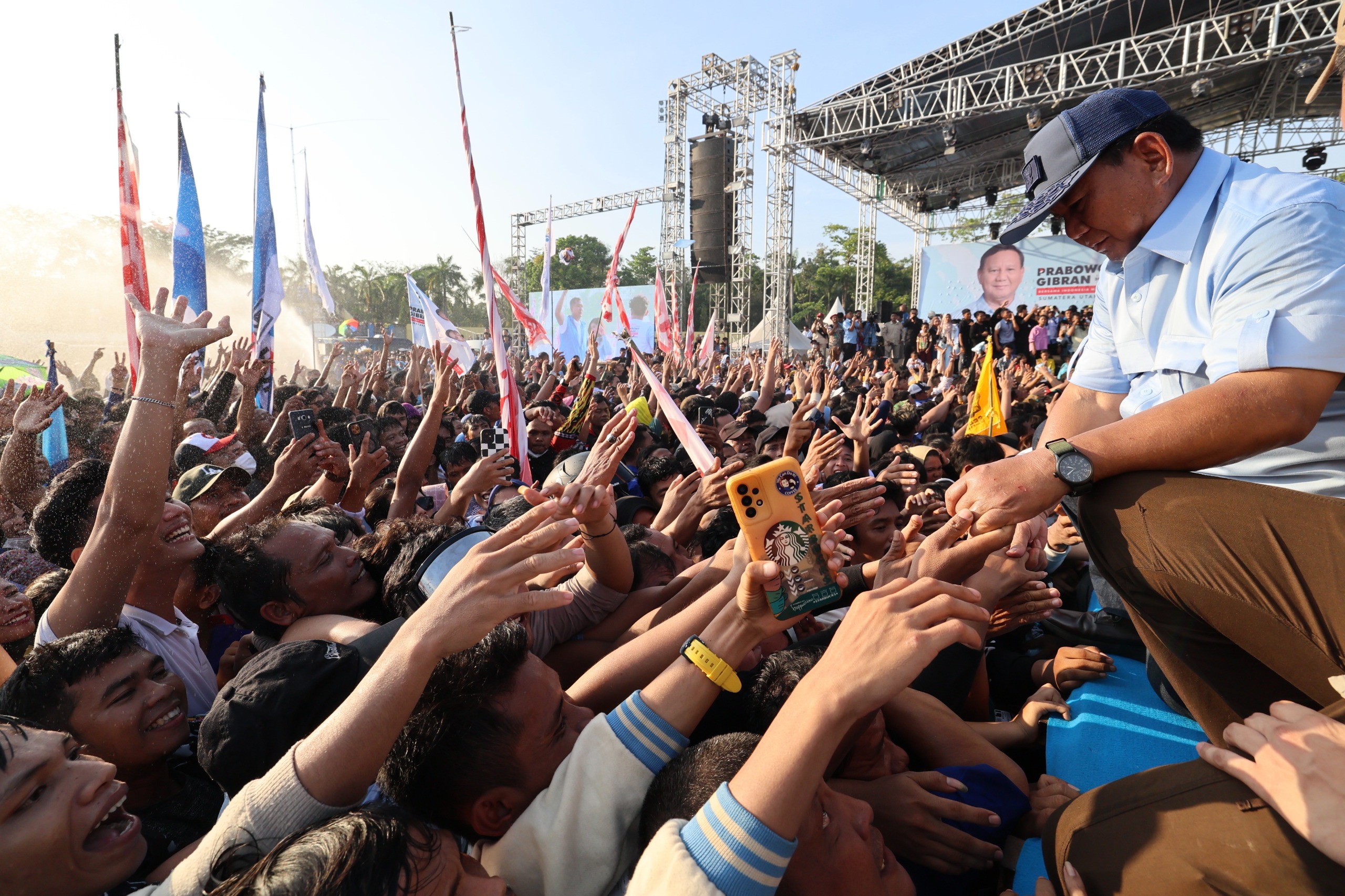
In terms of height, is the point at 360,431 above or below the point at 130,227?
below

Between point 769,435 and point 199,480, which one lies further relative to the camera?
point 769,435

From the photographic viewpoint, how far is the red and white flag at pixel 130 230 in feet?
16.5

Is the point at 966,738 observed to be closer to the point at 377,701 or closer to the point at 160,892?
the point at 377,701

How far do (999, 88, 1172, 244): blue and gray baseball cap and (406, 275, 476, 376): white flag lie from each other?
822 centimetres

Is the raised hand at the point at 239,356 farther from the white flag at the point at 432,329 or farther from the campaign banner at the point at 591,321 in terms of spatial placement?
the campaign banner at the point at 591,321

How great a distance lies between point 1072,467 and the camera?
1.35 meters

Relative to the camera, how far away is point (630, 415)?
3.20 meters

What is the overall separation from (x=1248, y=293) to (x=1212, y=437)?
34cm

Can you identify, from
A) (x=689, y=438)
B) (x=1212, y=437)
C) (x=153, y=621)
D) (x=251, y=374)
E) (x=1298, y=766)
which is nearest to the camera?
(x=1298, y=766)

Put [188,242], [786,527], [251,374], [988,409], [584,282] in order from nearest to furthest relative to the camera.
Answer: [786,527]
[251,374]
[188,242]
[988,409]
[584,282]

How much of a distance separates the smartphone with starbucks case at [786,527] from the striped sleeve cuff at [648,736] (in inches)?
16.8

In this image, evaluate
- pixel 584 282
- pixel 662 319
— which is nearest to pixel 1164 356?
pixel 662 319

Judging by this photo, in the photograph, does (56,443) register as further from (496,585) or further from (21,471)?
(496,585)

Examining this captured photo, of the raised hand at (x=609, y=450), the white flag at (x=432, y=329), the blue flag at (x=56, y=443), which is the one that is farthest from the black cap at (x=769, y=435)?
the blue flag at (x=56, y=443)
